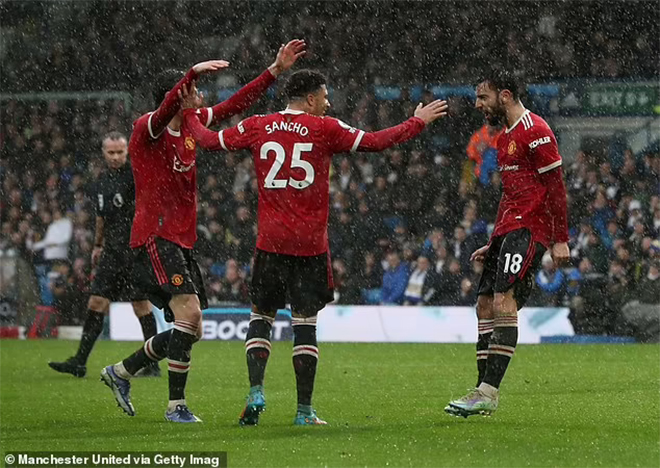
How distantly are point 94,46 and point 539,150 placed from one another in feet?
52.4

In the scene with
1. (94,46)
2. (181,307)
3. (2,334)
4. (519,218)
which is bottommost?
(2,334)

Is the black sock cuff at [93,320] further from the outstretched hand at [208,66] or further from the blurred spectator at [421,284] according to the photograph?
the blurred spectator at [421,284]

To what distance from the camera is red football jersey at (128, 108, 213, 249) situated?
893 cm

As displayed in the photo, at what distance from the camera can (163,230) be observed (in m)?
8.97

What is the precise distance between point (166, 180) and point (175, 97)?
0.79 meters

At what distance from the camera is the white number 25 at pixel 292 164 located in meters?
8.39

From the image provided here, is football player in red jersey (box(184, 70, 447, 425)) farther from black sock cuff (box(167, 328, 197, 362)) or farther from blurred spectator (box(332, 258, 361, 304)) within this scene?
blurred spectator (box(332, 258, 361, 304))

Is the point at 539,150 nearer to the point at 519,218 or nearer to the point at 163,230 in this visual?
the point at 519,218

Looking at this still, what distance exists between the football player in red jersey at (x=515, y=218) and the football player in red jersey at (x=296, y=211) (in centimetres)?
57

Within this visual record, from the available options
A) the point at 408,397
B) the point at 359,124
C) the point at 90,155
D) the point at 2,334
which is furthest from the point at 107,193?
the point at 90,155

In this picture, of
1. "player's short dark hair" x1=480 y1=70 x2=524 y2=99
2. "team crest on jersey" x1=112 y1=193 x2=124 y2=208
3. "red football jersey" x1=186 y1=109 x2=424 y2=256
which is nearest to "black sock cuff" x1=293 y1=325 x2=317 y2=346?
"red football jersey" x1=186 y1=109 x2=424 y2=256

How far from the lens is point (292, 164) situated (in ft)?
27.6

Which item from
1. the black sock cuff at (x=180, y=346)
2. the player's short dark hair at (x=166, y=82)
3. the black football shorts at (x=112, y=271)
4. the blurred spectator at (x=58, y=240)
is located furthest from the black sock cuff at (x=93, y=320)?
the blurred spectator at (x=58, y=240)

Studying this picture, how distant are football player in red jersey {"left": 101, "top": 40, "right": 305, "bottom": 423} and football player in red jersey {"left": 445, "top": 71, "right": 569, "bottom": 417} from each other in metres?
1.42
